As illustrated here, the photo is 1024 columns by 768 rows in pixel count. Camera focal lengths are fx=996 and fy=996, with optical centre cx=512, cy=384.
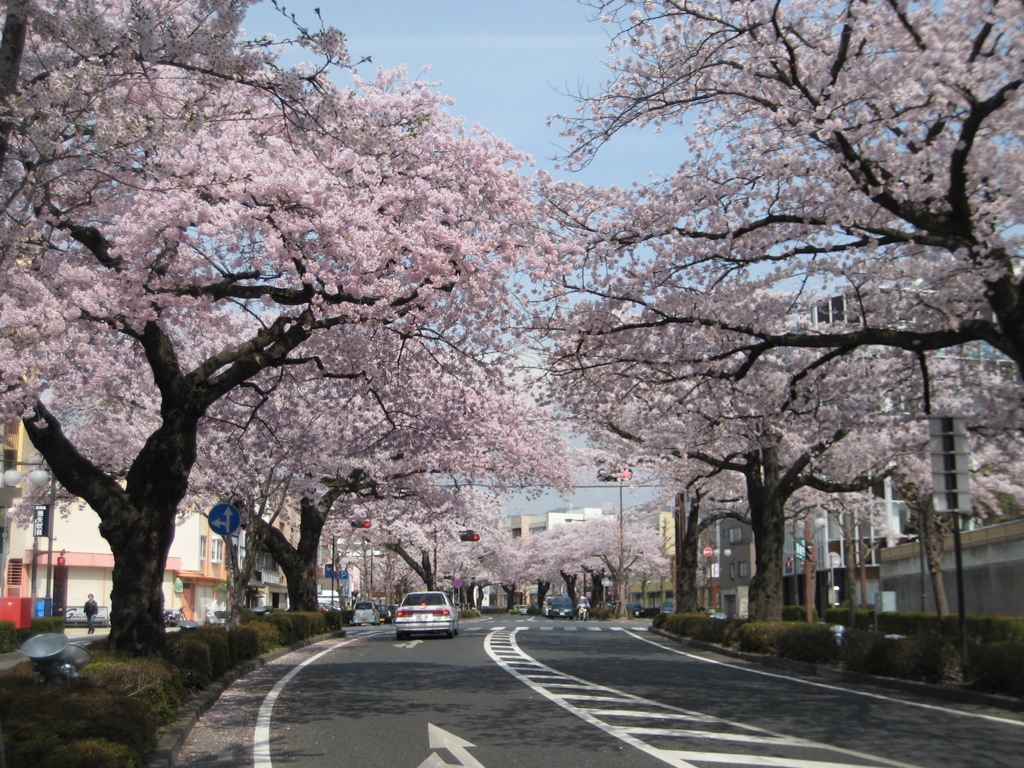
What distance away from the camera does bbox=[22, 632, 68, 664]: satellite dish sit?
29.8ft

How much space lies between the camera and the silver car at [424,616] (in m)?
31.1

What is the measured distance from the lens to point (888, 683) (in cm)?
1495

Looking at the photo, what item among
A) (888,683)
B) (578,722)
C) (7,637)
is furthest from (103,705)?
(7,637)

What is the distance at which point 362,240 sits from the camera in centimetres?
1234

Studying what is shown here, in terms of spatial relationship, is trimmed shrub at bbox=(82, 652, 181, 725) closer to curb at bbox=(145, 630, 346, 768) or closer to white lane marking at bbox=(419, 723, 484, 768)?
curb at bbox=(145, 630, 346, 768)

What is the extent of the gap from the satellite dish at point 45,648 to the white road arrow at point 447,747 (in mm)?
3561

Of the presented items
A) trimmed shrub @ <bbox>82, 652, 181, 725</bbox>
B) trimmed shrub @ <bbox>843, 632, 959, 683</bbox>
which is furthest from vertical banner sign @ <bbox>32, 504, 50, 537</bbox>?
trimmed shrub @ <bbox>843, 632, 959, 683</bbox>

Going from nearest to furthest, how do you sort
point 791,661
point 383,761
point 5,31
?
point 5,31 → point 383,761 → point 791,661

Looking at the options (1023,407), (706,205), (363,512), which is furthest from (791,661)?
(363,512)

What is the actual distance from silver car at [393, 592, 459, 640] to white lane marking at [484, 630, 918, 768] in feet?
48.4

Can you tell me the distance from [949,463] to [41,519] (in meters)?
28.7

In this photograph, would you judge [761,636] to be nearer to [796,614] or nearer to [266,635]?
[266,635]

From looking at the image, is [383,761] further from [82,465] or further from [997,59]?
[997,59]

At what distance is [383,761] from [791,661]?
12351mm
